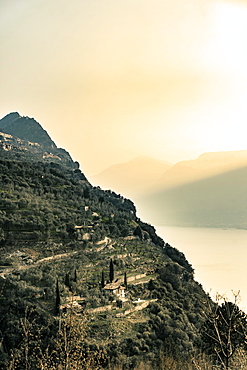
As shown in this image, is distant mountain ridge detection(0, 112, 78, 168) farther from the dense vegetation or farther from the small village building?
the small village building

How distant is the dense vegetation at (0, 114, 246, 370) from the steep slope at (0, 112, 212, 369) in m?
0.08

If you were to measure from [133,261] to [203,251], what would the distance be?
53531mm

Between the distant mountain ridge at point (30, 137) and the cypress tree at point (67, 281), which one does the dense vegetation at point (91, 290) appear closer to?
the cypress tree at point (67, 281)

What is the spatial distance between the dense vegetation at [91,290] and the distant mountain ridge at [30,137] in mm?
81898

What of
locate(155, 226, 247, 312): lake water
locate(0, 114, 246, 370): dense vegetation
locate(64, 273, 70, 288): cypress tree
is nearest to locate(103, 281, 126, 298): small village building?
locate(0, 114, 246, 370): dense vegetation

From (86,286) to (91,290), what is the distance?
0.84 metres

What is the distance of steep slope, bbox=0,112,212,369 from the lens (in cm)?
2280

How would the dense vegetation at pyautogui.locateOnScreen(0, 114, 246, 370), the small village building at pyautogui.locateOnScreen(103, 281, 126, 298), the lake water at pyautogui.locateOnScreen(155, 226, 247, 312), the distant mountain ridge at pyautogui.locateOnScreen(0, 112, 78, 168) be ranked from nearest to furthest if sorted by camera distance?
the dense vegetation at pyautogui.locateOnScreen(0, 114, 246, 370), the small village building at pyautogui.locateOnScreen(103, 281, 126, 298), the lake water at pyautogui.locateOnScreen(155, 226, 247, 312), the distant mountain ridge at pyautogui.locateOnScreen(0, 112, 78, 168)

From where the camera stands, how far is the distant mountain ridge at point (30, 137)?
445ft

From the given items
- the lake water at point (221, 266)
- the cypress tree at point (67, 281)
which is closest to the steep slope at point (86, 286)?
the cypress tree at point (67, 281)

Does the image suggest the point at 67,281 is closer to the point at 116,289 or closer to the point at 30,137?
the point at 116,289

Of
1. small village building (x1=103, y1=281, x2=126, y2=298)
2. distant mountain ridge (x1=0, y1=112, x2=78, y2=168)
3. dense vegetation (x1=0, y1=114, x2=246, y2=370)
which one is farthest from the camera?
distant mountain ridge (x1=0, y1=112, x2=78, y2=168)

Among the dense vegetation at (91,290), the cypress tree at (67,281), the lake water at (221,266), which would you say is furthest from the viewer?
the lake water at (221,266)

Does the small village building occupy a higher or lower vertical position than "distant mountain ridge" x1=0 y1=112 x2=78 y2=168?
lower
